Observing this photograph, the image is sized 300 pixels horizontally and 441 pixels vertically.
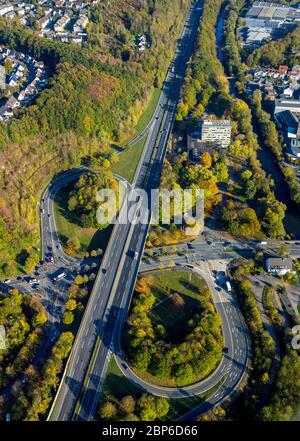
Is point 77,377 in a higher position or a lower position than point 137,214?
lower

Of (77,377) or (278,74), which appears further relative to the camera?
(278,74)

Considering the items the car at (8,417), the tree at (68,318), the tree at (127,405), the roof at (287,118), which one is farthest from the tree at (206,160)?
the car at (8,417)

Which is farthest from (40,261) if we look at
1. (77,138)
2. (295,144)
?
(295,144)

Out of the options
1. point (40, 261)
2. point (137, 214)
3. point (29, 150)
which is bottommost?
point (40, 261)

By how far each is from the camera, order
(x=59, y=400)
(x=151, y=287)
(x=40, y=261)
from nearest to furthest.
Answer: (x=59, y=400)
(x=151, y=287)
(x=40, y=261)

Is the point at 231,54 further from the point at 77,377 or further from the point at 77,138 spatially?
the point at 77,377

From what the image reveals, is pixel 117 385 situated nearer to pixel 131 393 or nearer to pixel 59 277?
pixel 131 393

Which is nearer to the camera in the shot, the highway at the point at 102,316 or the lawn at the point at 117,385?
the highway at the point at 102,316

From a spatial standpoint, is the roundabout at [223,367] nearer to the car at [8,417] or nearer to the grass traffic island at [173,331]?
the grass traffic island at [173,331]
